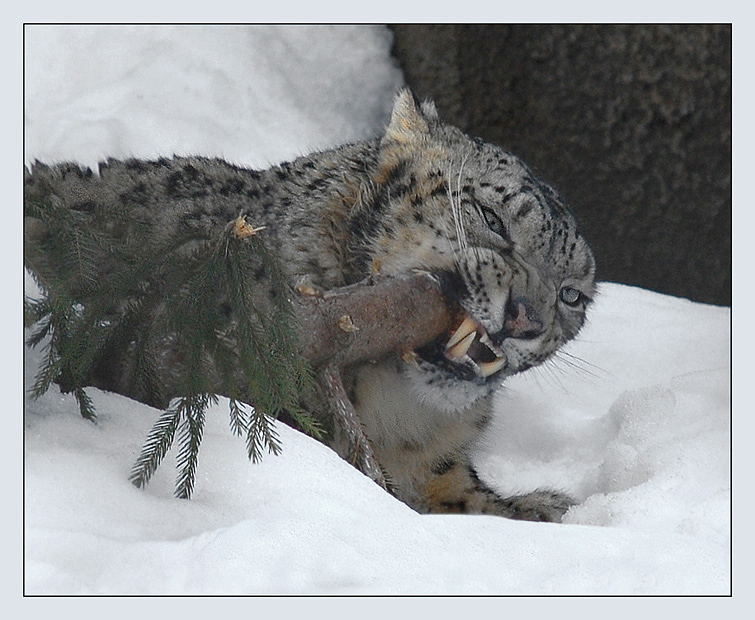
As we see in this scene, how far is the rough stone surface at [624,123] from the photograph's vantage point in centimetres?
520

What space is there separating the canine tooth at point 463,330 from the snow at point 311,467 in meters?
0.54

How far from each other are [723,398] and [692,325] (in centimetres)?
111

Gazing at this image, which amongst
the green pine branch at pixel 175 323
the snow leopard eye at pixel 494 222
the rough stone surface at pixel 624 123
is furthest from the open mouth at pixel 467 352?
the rough stone surface at pixel 624 123

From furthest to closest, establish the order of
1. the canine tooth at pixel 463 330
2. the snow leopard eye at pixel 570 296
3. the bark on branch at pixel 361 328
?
1. the snow leopard eye at pixel 570 296
2. the canine tooth at pixel 463 330
3. the bark on branch at pixel 361 328

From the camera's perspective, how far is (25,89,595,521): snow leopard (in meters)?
2.96

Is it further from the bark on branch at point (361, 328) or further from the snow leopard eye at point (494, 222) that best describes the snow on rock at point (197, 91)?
the bark on branch at point (361, 328)

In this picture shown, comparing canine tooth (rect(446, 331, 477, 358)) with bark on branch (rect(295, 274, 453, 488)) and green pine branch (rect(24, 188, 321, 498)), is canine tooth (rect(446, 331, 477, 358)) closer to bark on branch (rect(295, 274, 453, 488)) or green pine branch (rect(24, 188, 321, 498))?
bark on branch (rect(295, 274, 453, 488))

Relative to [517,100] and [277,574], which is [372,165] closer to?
[277,574]

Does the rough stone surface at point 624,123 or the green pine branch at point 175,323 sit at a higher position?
the rough stone surface at point 624,123

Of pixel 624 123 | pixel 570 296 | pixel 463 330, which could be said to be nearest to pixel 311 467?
pixel 463 330

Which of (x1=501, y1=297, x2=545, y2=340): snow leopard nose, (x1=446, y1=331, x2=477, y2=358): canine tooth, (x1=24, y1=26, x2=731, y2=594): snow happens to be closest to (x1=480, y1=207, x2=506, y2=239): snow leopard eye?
(x1=501, y1=297, x2=545, y2=340): snow leopard nose

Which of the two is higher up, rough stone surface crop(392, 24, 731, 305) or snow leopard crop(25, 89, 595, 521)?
rough stone surface crop(392, 24, 731, 305)

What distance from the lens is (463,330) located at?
289 centimetres

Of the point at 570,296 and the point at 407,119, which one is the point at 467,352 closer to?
the point at 570,296
